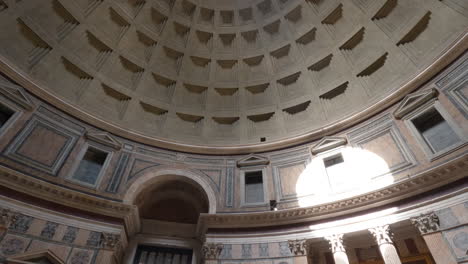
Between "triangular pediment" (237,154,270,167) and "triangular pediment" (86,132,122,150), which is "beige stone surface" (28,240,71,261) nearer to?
"triangular pediment" (86,132,122,150)

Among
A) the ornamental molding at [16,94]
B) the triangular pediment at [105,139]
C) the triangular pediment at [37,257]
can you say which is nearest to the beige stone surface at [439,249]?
the triangular pediment at [37,257]

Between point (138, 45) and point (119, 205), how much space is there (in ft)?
33.5

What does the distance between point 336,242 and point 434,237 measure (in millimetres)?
3164

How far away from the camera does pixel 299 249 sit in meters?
10.3

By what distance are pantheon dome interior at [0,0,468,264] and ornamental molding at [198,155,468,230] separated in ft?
0.19

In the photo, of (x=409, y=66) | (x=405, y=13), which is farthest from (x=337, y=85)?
(x=405, y=13)

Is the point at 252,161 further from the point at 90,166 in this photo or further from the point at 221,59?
the point at 90,166

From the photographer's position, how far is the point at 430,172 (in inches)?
360

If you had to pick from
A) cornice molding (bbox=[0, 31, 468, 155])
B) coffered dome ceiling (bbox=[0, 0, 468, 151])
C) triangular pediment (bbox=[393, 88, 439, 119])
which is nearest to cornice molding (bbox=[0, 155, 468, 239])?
triangular pediment (bbox=[393, 88, 439, 119])

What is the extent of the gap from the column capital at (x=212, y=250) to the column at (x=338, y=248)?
4.44 m

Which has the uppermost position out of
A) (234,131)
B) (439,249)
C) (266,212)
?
(234,131)

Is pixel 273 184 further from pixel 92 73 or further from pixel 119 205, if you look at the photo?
pixel 92 73

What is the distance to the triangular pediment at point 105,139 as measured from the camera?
12.8m

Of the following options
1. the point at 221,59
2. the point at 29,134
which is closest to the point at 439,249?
the point at 221,59
